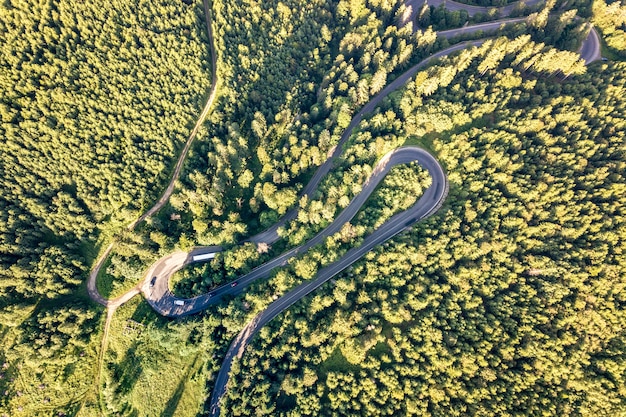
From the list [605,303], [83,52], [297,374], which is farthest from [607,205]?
[83,52]

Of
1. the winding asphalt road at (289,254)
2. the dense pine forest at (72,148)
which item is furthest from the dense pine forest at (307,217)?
the winding asphalt road at (289,254)

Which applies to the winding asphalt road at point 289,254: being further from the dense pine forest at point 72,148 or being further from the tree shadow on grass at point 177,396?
the tree shadow on grass at point 177,396

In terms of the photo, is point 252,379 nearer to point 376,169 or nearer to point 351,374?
point 351,374

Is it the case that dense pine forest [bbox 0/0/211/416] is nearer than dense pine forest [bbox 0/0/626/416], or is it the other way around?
dense pine forest [bbox 0/0/626/416]

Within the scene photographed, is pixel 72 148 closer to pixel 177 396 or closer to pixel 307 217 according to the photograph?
pixel 307 217

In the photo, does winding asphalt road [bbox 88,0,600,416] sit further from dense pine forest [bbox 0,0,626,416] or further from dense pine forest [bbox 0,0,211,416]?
dense pine forest [bbox 0,0,211,416]

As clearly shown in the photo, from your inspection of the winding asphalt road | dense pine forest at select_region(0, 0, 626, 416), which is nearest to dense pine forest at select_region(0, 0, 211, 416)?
dense pine forest at select_region(0, 0, 626, 416)

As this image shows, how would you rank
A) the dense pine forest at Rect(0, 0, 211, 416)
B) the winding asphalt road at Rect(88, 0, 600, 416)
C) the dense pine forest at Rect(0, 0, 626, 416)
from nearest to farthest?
1. the dense pine forest at Rect(0, 0, 626, 416)
2. the dense pine forest at Rect(0, 0, 211, 416)
3. the winding asphalt road at Rect(88, 0, 600, 416)

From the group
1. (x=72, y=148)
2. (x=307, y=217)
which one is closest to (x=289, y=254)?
(x=307, y=217)
